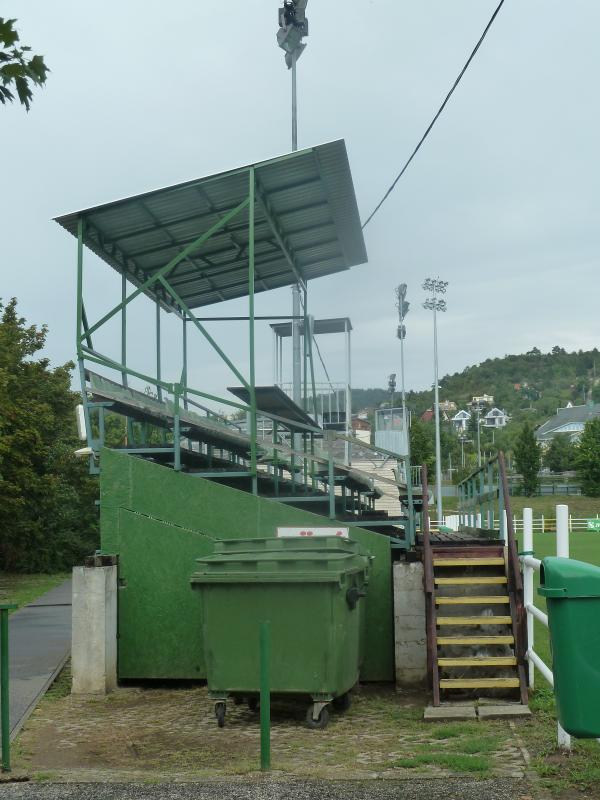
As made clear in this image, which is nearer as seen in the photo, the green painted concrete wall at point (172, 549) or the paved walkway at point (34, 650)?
the paved walkway at point (34, 650)

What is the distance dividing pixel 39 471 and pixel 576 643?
2960cm

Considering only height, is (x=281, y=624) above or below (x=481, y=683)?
above

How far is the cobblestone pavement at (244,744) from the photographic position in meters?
6.51

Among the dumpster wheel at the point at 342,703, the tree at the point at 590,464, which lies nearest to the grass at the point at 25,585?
the dumpster wheel at the point at 342,703

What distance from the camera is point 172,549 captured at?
11008 mm

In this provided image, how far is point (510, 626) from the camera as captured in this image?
30.4 ft

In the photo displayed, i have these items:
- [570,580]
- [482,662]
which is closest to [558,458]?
[482,662]

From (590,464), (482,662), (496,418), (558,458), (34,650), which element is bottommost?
(34,650)

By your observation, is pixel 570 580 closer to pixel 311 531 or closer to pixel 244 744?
pixel 244 744

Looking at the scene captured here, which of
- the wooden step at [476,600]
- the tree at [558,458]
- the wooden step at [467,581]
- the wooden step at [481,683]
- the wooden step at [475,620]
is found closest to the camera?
the wooden step at [481,683]

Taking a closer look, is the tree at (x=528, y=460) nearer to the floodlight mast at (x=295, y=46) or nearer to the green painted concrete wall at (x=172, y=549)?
the floodlight mast at (x=295, y=46)

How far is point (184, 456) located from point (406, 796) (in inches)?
330

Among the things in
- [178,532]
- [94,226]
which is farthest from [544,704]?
[94,226]

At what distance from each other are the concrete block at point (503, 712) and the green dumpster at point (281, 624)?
116 centimetres
